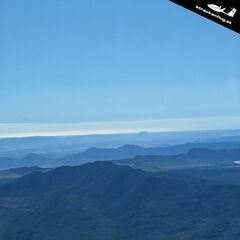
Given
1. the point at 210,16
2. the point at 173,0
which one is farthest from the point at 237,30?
the point at 173,0

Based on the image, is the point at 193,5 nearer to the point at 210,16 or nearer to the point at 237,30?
the point at 210,16

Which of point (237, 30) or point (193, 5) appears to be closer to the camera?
point (193, 5)

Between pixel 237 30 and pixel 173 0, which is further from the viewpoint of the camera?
pixel 237 30

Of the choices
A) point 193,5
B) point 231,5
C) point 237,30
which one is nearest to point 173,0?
point 193,5

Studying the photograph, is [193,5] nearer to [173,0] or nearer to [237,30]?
[173,0]

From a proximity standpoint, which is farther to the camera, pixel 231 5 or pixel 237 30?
pixel 237 30

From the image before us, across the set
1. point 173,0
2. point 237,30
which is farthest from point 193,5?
point 237,30

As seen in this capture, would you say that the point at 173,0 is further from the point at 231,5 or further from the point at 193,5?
the point at 231,5
